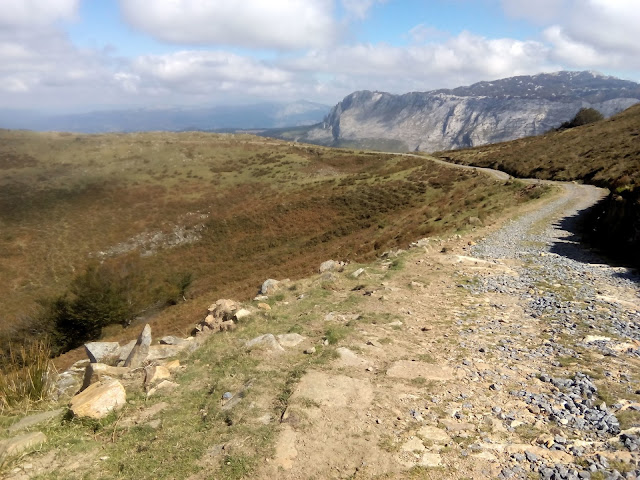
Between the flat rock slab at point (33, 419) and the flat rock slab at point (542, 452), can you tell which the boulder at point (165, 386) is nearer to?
the flat rock slab at point (33, 419)

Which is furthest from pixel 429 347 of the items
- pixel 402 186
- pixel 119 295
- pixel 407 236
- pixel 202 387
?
pixel 402 186

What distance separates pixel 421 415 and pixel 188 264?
43.1 metres

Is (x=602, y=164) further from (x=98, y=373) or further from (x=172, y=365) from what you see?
(x=98, y=373)

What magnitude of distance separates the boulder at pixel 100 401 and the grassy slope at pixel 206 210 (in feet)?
43.3

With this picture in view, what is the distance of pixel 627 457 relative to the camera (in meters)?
5.36

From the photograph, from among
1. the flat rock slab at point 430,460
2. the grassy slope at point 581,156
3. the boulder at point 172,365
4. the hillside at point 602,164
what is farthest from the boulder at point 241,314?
the grassy slope at point 581,156

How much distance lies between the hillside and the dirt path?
18.7 ft

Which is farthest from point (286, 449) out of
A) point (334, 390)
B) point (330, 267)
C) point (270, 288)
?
point (330, 267)

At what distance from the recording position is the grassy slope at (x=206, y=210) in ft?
114

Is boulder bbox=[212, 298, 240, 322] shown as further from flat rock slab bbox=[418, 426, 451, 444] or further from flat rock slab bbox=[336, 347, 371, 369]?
flat rock slab bbox=[418, 426, 451, 444]

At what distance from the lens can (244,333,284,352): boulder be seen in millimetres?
9492

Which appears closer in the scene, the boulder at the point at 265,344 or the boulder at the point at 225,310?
the boulder at the point at 265,344

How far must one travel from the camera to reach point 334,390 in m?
7.54

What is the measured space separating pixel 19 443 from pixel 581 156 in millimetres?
62586
